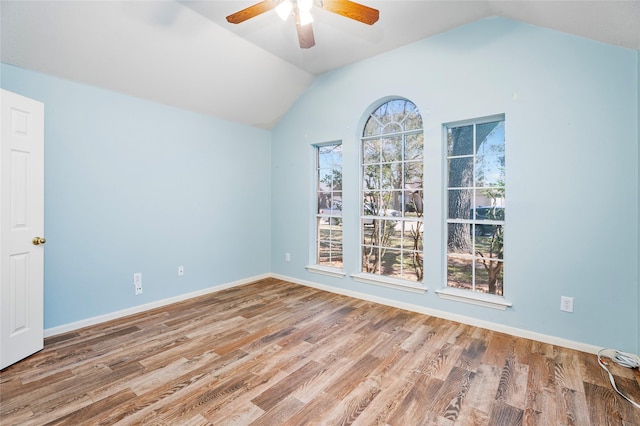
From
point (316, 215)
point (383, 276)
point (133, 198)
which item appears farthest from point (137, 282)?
point (383, 276)

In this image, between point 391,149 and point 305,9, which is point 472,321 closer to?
point 391,149

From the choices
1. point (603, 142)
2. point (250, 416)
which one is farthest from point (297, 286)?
point (603, 142)

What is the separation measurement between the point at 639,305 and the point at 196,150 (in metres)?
4.60

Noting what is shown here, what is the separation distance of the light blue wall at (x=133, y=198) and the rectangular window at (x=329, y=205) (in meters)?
1.04

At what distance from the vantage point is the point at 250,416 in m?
1.66

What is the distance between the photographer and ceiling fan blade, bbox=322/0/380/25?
193 cm

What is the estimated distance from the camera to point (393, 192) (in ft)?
11.9

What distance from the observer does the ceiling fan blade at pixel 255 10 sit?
77.7 inches

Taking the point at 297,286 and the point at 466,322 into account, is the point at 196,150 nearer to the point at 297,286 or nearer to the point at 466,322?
the point at 297,286

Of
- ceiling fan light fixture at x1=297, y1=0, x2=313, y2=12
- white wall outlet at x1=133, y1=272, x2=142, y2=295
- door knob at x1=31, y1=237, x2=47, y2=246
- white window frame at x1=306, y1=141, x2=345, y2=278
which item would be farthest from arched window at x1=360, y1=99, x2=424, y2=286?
door knob at x1=31, y1=237, x2=47, y2=246

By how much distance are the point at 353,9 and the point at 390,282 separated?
2.73 metres

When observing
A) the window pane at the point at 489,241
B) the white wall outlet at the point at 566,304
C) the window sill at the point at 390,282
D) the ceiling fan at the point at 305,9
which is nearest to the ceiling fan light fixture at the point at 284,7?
the ceiling fan at the point at 305,9

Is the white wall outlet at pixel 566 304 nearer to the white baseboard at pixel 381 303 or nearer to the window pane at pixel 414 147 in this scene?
the white baseboard at pixel 381 303

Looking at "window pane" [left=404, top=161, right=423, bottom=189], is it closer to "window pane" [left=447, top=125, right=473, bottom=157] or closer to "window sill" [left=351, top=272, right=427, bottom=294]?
"window pane" [left=447, top=125, right=473, bottom=157]
